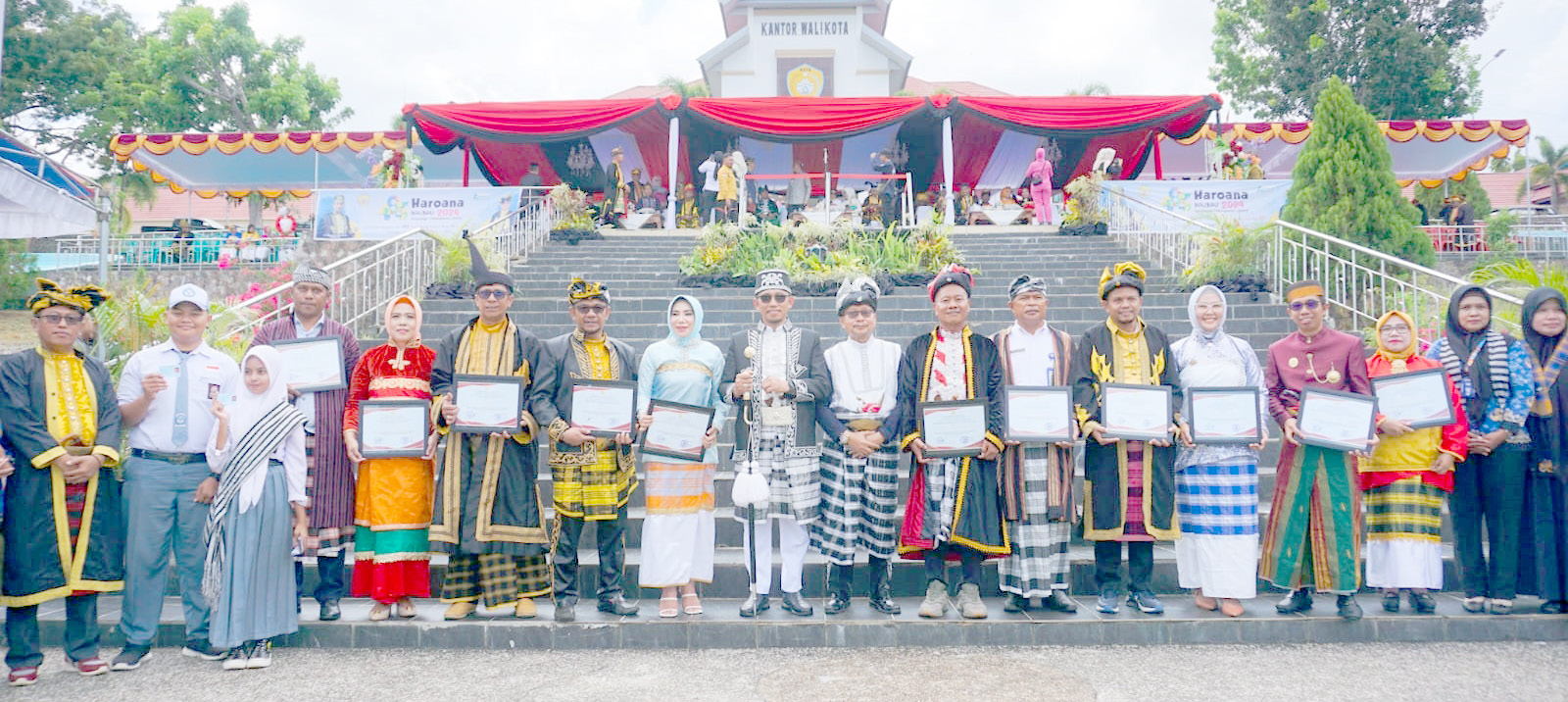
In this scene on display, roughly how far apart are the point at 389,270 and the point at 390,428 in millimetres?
6155

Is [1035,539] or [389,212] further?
[389,212]

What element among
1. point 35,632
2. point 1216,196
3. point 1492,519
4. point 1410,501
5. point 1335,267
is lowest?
point 35,632

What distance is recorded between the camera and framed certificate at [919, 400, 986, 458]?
13.8ft

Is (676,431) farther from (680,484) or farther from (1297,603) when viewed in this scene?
(1297,603)

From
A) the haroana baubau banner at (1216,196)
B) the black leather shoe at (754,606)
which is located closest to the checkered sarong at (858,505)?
the black leather shoe at (754,606)

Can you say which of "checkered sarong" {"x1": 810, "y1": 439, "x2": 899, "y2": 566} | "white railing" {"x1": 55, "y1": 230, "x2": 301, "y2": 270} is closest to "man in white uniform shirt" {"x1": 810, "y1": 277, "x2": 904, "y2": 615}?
"checkered sarong" {"x1": 810, "y1": 439, "x2": 899, "y2": 566}

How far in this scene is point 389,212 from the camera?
13633 millimetres

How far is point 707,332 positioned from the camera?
336 inches

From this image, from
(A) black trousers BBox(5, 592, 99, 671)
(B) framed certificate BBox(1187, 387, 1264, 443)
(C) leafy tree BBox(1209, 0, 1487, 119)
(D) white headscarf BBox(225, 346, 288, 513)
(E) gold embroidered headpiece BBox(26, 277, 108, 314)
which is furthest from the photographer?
(C) leafy tree BBox(1209, 0, 1487, 119)

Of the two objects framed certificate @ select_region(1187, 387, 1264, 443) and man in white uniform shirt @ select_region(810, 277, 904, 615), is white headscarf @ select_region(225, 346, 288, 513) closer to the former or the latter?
man in white uniform shirt @ select_region(810, 277, 904, 615)

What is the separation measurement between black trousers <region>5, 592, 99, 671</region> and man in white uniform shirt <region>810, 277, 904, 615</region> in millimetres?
3175

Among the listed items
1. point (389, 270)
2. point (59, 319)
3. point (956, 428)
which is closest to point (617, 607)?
point (956, 428)

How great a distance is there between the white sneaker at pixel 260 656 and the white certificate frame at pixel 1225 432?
14.1 ft

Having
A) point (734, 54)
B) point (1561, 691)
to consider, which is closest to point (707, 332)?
point (1561, 691)
